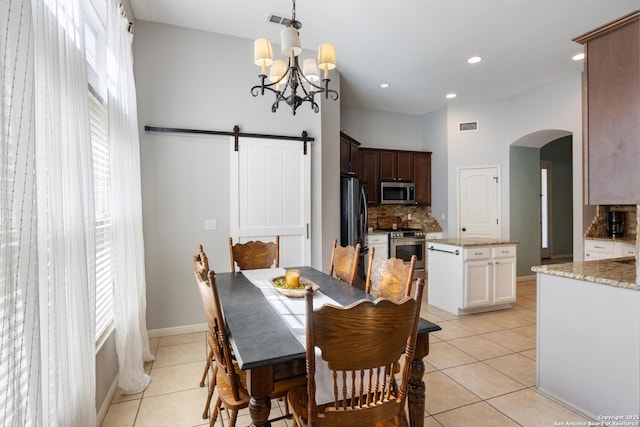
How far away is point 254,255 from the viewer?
3.04 m

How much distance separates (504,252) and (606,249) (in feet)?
4.79

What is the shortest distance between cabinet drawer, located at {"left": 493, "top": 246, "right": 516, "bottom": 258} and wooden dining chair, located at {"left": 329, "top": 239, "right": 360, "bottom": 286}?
2.37 metres

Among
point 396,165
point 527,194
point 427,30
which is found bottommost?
point 527,194

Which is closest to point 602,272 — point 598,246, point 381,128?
point 598,246

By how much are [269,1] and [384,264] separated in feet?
8.50

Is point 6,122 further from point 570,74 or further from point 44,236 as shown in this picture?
point 570,74

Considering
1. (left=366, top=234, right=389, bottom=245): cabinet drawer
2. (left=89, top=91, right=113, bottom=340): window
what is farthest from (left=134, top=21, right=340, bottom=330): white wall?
(left=366, top=234, right=389, bottom=245): cabinet drawer

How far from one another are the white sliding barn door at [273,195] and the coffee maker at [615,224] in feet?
14.0

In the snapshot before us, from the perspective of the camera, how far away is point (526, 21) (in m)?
3.27

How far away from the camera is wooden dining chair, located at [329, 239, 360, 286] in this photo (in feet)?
8.09

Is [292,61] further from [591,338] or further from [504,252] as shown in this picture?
[504,252]

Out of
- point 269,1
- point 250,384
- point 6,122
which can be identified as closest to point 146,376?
point 250,384

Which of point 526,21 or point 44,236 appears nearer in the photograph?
point 44,236

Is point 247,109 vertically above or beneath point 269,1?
beneath
